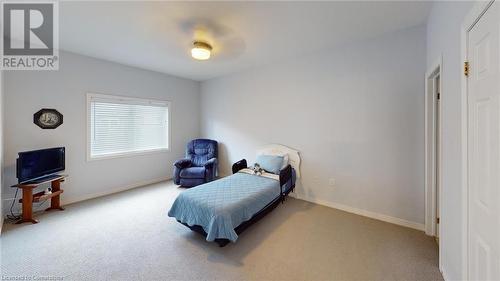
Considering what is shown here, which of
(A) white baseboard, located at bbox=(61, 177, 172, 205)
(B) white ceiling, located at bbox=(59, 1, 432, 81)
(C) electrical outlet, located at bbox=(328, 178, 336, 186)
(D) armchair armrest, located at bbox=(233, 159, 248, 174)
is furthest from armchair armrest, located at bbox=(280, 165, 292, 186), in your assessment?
(A) white baseboard, located at bbox=(61, 177, 172, 205)

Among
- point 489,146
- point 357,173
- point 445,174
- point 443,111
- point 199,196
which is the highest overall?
point 443,111

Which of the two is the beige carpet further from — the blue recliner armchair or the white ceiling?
the white ceiling

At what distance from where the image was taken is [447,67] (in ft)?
5.44

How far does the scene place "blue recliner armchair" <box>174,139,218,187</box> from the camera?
4105 millimetres

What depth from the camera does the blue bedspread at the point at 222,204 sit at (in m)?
2.10

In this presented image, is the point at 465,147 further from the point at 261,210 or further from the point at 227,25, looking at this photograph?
the point at 227,25

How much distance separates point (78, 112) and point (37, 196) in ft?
4.83

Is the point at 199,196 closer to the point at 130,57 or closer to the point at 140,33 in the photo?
the point at 140,33

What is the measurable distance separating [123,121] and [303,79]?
3.79 meters

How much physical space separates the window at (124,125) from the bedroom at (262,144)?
0.13ft

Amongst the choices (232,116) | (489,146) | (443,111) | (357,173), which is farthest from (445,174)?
(232,116)

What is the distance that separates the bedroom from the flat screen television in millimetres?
35

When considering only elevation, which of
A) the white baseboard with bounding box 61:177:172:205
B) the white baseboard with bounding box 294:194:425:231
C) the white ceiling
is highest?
the white ceiling

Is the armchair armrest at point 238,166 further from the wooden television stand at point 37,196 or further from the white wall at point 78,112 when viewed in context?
the wooden television stand at point 37,196
